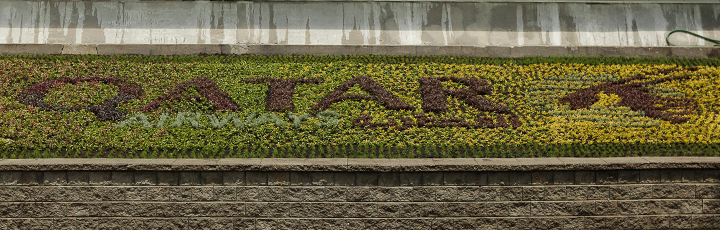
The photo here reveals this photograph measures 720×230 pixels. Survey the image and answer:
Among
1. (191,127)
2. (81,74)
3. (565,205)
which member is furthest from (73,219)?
(565,205)

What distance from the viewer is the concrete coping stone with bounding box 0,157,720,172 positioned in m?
7.21

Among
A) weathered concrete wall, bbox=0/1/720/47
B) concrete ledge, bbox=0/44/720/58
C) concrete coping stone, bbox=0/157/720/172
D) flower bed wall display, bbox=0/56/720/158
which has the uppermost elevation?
weathered concrete wall, bbox=0/1/720/47

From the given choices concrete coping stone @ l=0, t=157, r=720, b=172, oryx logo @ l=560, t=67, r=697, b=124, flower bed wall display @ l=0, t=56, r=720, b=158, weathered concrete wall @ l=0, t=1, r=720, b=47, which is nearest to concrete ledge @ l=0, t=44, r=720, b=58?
flower bed wall display @ l=0, t=56, r=720, b=158

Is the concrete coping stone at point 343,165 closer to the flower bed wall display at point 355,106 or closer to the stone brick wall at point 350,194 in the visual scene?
the stone brick wall at point 350,194

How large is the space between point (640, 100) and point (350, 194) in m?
5.94

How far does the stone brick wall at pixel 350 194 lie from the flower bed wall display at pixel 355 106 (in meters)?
1.13

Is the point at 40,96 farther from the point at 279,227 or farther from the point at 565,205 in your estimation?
the point at 565,205

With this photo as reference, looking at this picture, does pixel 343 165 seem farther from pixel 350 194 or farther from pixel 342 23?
pixel 342 23

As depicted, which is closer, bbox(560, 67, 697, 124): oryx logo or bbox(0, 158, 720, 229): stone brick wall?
bbox(0, 158, 720, 229): stone brick wall

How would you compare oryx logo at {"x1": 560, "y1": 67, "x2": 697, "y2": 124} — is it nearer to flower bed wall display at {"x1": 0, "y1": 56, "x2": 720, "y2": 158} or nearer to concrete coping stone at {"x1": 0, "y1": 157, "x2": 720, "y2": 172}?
flower bed wall display at {"x1": 0, "y1": 56, "x2": 720, "y2": 158}

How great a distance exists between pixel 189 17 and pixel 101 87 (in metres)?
3.11

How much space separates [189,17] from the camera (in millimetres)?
13375

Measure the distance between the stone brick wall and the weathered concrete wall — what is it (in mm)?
6293

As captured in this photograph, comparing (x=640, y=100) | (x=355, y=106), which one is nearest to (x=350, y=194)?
(x=355, y=106)
